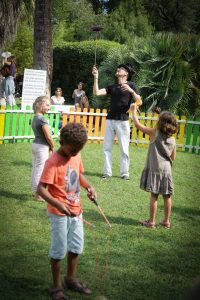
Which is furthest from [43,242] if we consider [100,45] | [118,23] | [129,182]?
[118,23]

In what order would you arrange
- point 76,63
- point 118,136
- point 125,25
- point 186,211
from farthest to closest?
1. point 125,25
2. point 76,63
3. point 118,136
4. point 186,211

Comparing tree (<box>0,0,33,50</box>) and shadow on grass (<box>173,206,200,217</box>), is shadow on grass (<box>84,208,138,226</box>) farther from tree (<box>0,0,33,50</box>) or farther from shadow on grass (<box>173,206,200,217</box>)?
tree (<box>0,0,33,50</box>)

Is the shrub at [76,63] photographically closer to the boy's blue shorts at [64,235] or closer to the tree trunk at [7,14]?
the tree trunk at [7,14]

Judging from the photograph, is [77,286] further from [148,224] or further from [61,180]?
[148,224]

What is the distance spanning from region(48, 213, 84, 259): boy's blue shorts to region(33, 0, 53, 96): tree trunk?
12853 millimetres

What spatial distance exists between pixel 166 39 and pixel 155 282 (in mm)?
13504

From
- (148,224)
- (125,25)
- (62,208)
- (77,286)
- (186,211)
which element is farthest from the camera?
(125,25)

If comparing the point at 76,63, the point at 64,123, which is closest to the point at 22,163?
the point at 64,123

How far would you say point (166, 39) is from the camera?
57.1ft

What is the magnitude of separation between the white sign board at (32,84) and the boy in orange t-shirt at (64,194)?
11897 millimetres

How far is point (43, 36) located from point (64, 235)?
1307 centimetres

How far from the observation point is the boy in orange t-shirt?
4.11 metres

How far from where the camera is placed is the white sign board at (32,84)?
15.9m

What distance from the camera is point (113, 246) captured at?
586 centimetres
